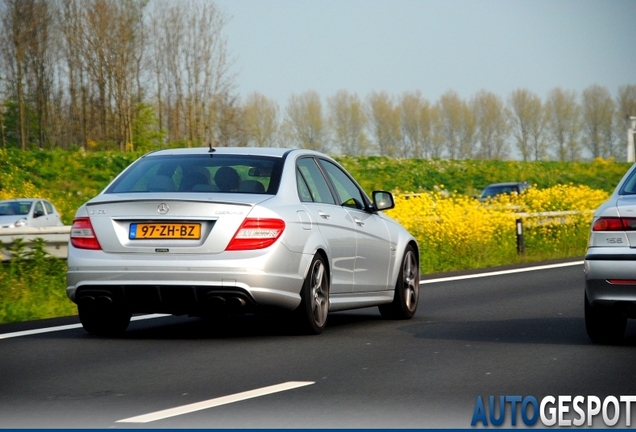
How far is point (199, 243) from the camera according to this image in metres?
9.62

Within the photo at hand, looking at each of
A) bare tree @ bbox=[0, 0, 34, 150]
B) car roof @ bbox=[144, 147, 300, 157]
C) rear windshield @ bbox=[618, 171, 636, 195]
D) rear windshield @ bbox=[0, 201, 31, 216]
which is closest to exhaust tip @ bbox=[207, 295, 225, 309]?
car roof @ bbox=[144, 147, 300, 157]

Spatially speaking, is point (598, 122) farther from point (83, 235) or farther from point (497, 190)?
point (83, 235)

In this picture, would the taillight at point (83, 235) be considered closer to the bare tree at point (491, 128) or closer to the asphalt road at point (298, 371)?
the asphalt road at point (298, 371)

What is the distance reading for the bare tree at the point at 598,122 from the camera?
127m

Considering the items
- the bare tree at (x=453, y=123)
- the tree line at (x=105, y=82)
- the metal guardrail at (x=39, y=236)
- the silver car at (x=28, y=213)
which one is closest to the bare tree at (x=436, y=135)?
the bare tree at (x=453, y=123)

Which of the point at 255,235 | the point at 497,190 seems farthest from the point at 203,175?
the point at 497,190

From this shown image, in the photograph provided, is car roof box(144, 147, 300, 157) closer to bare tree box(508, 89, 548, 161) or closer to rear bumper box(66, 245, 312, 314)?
rear bumper box(66, 245, 312, 314)

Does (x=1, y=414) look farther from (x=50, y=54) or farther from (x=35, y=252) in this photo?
(x=50, y=54)

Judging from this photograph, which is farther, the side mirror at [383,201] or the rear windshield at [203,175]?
the side mirror at [383,201]

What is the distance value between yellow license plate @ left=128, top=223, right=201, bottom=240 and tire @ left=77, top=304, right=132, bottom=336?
36.9 inches

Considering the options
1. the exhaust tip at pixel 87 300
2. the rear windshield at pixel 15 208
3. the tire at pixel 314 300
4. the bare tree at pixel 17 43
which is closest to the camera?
the exhaust tip at pixel 87 300

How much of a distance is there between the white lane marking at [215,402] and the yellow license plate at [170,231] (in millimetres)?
2282

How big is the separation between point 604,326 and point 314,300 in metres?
2.33

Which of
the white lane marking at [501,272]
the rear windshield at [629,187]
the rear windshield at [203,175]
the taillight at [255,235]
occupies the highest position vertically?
the rear windshield at [203,175]
